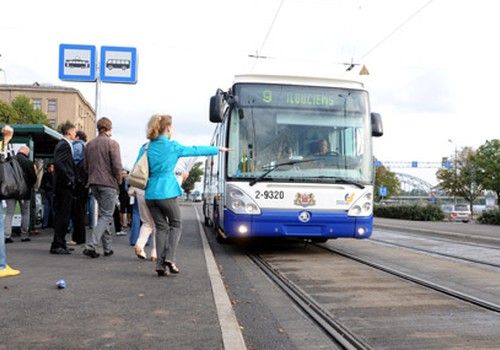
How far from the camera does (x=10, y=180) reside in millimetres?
6086

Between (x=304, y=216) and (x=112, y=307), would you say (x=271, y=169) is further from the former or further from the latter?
(x=112, y=307)

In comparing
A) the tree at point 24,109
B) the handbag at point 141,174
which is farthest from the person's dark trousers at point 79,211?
the tree at point 24,109

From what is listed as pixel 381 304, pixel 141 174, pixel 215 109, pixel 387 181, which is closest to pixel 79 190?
pixel 215 109

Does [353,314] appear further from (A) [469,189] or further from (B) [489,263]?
(A) [469,189]

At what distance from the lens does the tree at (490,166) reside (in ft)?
228

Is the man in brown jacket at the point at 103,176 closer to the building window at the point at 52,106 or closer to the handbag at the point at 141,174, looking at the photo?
the handbag at the point at 141,174

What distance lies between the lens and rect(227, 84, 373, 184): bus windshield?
354 inches

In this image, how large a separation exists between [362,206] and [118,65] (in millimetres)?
6181

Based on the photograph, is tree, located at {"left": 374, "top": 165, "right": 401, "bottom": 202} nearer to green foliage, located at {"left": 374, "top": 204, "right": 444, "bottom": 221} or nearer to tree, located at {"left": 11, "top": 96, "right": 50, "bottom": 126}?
green foliage, located at {"left": 374, "top": 204, "right": 444, "bottom": 221}

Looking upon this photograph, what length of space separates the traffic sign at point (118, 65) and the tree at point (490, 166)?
67.0 meters

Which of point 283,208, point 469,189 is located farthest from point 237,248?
point 469,189

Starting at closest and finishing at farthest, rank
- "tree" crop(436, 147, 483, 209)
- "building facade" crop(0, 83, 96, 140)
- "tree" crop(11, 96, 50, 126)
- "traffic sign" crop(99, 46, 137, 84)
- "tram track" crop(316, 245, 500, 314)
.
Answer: "tram track" crop(316, 245, 500, 314)
"traffic sign" crop(99, 46, 137, 84)
"tree" crop(11, 96, 50, 126)
"tree" crop(436, 147, 483, 209)
"building facade" crop(0, 83, 96, 140)

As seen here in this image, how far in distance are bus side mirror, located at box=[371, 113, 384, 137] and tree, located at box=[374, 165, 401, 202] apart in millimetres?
74301

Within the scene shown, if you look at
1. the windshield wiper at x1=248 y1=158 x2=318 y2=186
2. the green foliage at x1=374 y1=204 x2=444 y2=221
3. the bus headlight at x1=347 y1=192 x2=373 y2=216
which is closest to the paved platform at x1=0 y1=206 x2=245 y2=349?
the windshield wiper at x1=248 y1=158 x2=318 y2=186
